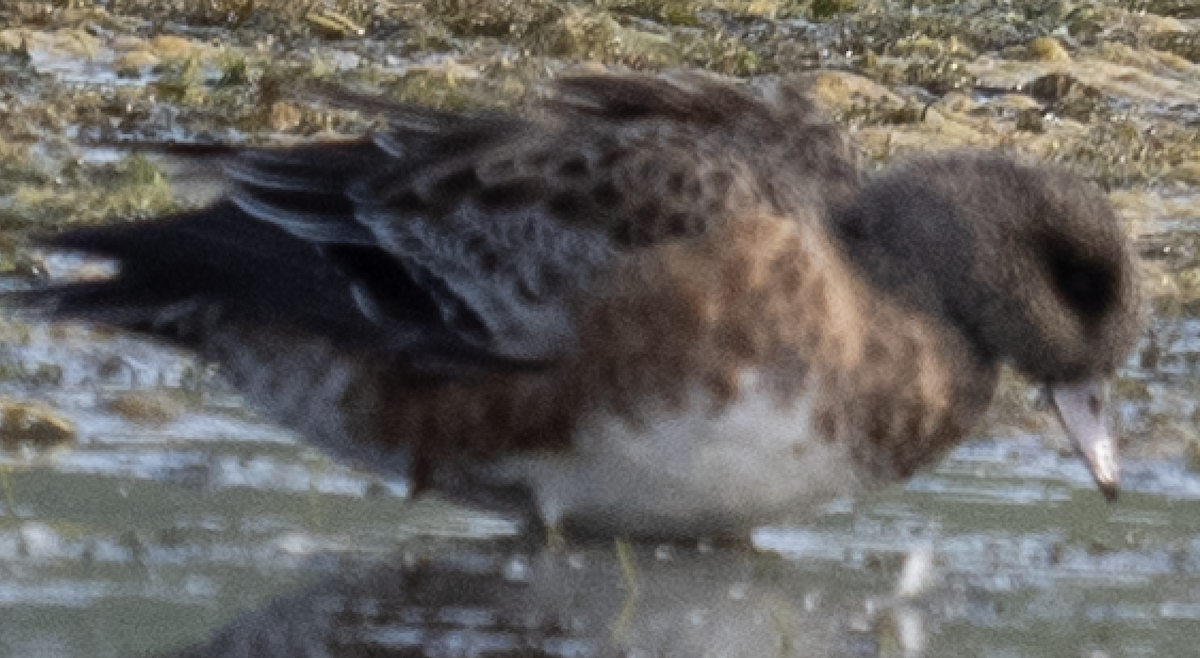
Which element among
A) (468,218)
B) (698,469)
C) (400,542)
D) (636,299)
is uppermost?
(636,299)

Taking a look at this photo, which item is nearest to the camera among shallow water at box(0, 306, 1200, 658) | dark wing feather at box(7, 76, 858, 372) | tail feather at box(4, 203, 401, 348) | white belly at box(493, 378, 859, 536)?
shallow water at box(0, 306, 1200, 658)

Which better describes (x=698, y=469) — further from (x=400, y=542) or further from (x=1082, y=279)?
(x=1082, y=279)

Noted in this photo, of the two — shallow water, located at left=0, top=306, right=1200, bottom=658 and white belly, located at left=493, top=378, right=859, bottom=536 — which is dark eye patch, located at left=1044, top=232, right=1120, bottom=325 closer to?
shallow water, located at left=0, top=306, right=1200, bottom=658

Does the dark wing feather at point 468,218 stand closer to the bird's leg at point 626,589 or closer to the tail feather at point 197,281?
the tail feather at point 197,281

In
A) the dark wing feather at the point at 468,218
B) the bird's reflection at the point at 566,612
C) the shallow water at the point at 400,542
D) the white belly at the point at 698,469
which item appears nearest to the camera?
the bird's reflection at the point at 566,612

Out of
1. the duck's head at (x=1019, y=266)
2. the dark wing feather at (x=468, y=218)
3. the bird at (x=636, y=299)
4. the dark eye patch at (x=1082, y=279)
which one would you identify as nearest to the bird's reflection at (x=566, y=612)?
the bird at (x=636, y=299)

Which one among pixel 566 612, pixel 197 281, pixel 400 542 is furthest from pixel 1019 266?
pixel 197 281

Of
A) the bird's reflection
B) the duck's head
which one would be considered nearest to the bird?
the duck's head

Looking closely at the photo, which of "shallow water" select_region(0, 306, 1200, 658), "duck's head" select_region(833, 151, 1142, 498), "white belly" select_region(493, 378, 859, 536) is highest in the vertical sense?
"duck's head" select_region(833, 151, 1142, 498)

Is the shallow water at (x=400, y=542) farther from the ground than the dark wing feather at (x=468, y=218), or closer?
closer
